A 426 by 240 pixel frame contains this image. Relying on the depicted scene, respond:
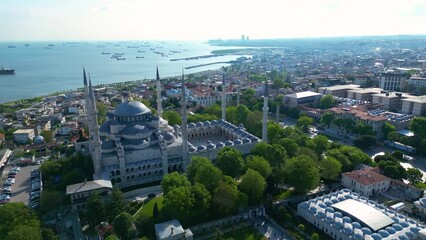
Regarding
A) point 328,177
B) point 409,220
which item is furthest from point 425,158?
point 409,220

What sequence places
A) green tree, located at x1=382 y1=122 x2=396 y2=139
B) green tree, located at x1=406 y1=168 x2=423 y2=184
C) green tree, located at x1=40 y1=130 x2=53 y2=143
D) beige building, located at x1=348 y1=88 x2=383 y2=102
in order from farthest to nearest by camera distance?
beige building, located at x1=348 y1=88 x2=383 y2=102
green tree, located at x1=40 y1=130 x2=53 y2=143
green tree, located at x1=382 y1=122 x2=396 y2=139
green tree, located at x1=406 y1=168 x2=423 y2=184

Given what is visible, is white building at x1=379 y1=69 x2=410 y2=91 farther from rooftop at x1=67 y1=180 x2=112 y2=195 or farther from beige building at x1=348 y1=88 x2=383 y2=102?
rooftop at x1=67 y1=180 x2=112 y2=195

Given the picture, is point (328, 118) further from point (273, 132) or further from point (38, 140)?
point (38, 140)

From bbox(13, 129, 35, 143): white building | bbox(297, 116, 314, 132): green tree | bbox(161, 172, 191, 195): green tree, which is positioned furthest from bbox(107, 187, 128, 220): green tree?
bbox(297, 116, 314, 132): green tree

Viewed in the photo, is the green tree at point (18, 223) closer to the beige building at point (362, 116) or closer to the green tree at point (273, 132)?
the green tree at point (273, 132)

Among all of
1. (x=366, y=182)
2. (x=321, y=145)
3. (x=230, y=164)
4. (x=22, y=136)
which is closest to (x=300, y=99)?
(x=321, y=145)

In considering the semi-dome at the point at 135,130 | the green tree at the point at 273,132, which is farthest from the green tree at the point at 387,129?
the semi-dome at the point at 135,130
